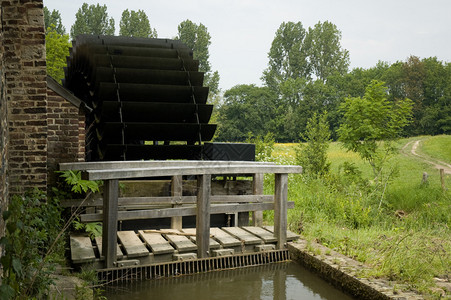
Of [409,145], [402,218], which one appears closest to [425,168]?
[409,145]

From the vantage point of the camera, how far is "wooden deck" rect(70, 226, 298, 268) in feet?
17.8

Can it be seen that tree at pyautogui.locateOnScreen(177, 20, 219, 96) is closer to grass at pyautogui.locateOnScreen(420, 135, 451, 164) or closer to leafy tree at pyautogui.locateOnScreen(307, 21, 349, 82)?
leafy tree at pyautogui.locateOnScreen(307, 21, 349, 82)

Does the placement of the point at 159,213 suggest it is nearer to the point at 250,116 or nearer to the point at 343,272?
the point at 343,272

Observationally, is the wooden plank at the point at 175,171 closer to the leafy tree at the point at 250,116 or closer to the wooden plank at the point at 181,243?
the wooden plank at the point at 181,243

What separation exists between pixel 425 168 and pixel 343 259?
703 inches

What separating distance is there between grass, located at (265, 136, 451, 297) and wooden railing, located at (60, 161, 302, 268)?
0.85 m

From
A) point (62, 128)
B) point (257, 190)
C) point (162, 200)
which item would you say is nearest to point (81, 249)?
point (162, 200)

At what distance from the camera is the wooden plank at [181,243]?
576cm

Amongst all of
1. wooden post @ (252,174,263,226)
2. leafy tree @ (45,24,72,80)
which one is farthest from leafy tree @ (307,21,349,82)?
wooden post @ (252,174,263,226)

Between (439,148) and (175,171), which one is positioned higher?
(175,171)

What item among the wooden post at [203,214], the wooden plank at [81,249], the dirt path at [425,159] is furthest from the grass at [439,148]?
the wooden plank at [81,249]

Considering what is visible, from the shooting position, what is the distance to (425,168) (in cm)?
2184

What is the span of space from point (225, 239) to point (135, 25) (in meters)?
41.1

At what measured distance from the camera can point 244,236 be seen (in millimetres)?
6375
